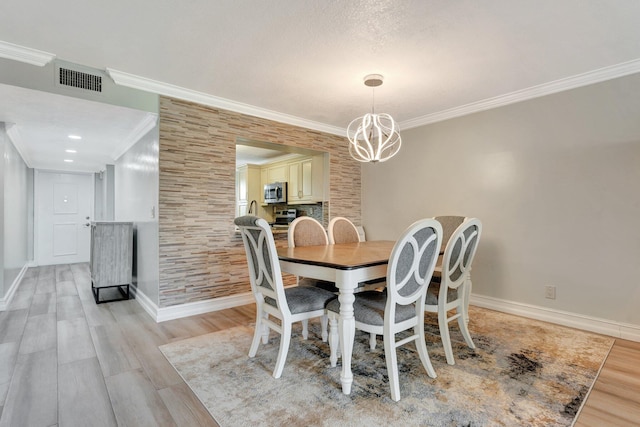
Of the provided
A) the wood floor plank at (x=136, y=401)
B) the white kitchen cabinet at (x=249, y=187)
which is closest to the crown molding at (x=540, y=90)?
the white kitchen cabinet at (x=249, y=187)

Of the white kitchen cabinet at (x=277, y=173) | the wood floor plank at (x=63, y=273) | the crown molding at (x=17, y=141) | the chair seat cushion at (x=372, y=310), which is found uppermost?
the crown molding at (x=17, y=141)

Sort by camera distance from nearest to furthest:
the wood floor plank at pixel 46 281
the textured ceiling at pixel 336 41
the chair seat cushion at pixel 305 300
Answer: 1. the textured ceiling at pixel 336 41
2. the chair seat cushion at pixel 305 300
3. the wood floor plank at pixel 46 281

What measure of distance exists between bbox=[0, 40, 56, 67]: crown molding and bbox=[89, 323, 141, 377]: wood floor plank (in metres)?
2.26

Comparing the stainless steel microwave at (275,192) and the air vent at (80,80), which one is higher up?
the air vent at (80,80)

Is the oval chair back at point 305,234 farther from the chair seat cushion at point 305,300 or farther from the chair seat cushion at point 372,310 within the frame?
the chair seat cushion at point 372,310

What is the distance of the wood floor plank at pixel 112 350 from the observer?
2.12 metres

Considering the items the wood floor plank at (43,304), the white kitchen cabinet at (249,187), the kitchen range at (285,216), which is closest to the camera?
the wood floor plank at (43,304)

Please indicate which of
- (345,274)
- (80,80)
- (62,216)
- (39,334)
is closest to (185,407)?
(345,274)

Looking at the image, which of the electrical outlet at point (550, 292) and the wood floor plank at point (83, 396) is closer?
the wood floor plank at point (83, 396)

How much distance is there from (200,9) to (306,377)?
2371 millimetres

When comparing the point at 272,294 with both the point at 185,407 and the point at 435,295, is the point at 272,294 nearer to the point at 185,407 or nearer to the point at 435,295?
the point at 185,407

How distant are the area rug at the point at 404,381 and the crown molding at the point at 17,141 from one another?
3.28 meters

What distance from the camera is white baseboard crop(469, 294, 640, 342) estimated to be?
2.67 metres

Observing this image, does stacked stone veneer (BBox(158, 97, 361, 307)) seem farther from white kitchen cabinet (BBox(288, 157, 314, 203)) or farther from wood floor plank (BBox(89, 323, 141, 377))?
white kitchen cabinet (BBox(288, 157, 314, 203))
